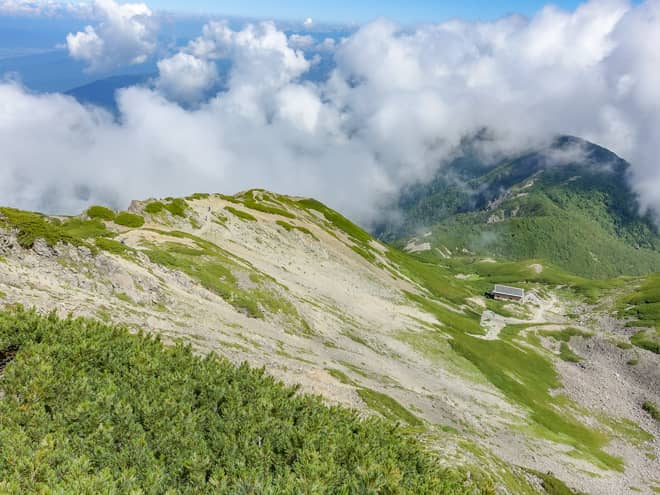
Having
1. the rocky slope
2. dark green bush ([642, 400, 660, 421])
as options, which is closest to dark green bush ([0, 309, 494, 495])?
the rocky slope

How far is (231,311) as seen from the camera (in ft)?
184

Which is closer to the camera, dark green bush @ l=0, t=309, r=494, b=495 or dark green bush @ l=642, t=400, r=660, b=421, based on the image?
dark green bush @ l=0, t=309, r=494, b=495

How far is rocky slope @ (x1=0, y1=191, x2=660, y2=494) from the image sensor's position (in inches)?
1580

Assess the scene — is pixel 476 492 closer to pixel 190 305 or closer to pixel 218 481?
pixel 218 481

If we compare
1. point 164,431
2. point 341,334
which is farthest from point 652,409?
point 164,431

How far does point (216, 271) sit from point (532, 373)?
89817mm

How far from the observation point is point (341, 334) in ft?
221

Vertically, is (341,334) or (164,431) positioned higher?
(341,334)

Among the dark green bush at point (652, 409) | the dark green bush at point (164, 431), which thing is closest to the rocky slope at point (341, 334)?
the dark green bush at point (652, 409)

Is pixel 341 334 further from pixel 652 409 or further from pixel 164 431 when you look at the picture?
pixel 652 409

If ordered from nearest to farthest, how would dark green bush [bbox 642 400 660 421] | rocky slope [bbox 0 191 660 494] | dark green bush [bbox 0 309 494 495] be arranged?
dark green bush [bbox 0 309 494 495] → rocky slope [bbox 0 191 660 494] → dark green bush [bbox 642 400 660 421]

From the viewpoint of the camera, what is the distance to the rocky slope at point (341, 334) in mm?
40125

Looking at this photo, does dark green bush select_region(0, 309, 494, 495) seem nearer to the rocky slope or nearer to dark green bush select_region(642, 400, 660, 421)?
the rocky slope

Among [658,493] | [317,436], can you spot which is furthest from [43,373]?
[658,493]
